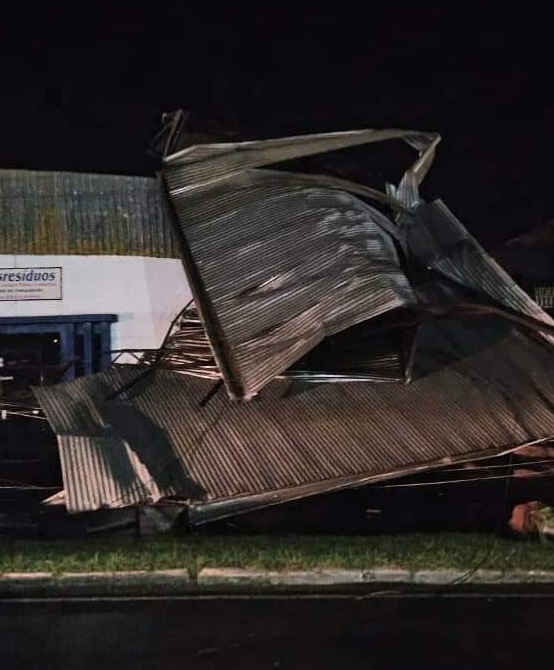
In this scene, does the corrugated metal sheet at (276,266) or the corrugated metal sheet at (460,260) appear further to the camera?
the corrugated metal sheet at (460,260)

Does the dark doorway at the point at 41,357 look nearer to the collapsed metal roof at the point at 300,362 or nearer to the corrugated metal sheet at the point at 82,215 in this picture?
the corrugated metal sheet at the point at 82,215

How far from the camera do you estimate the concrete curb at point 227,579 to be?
743cm

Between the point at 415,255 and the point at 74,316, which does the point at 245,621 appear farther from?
the point at 74,316

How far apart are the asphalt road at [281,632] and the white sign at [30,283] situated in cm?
765

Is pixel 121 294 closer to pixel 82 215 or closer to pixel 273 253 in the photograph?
pixel 82 215

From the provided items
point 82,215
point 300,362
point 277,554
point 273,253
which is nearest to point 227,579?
point 277,554

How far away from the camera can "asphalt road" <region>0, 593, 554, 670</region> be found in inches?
227

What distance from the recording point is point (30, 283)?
14.0 m

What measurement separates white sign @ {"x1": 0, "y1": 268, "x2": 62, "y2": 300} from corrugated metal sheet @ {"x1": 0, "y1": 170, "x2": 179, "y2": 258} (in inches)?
15.4

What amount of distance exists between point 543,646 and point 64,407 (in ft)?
17.2

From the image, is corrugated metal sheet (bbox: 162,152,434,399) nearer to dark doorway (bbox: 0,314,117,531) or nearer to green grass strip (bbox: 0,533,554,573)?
green grass strip (bbox: 0,533,554,573)

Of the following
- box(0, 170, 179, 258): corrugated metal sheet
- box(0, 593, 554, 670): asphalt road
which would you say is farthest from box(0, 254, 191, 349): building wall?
box(0, 593, 554, 670): asphalt road

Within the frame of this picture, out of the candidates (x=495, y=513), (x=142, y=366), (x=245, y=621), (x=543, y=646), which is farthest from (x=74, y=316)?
(x=543, y=646)

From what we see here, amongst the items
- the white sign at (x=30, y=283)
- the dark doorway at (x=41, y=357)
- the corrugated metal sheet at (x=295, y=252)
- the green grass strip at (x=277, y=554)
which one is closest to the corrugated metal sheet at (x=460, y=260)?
the corrugated metal sheet at (x=295, y=252)
